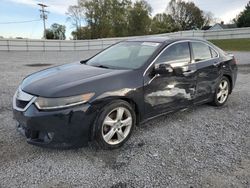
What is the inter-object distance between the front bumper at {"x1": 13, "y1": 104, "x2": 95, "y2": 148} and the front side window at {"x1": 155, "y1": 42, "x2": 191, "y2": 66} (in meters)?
1.47

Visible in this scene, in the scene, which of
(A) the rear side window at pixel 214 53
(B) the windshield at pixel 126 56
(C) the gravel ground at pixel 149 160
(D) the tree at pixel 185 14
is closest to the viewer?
(C) the gravel ground at pixel 149 160

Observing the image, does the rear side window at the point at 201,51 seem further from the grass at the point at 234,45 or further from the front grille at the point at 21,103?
the grass at the point at 234,45

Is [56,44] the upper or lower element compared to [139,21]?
lower

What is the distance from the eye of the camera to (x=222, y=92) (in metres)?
5.26

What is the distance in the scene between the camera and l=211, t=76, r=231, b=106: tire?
16.8 ft

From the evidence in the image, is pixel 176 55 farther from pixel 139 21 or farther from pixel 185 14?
pixel 185 14

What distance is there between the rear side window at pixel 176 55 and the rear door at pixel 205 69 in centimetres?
18

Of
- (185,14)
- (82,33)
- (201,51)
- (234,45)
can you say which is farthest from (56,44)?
(185,14)

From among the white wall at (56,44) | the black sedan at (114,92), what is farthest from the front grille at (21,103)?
the white wall at (56,44)

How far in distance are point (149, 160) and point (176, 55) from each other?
6.17ft

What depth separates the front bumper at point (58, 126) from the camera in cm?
294

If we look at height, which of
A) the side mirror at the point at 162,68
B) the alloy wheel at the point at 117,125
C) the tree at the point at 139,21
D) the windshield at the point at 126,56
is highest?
the tree at the point at 139,21

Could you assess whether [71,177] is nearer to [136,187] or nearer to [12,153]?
[136,187]

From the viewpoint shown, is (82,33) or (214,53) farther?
(82,33)
